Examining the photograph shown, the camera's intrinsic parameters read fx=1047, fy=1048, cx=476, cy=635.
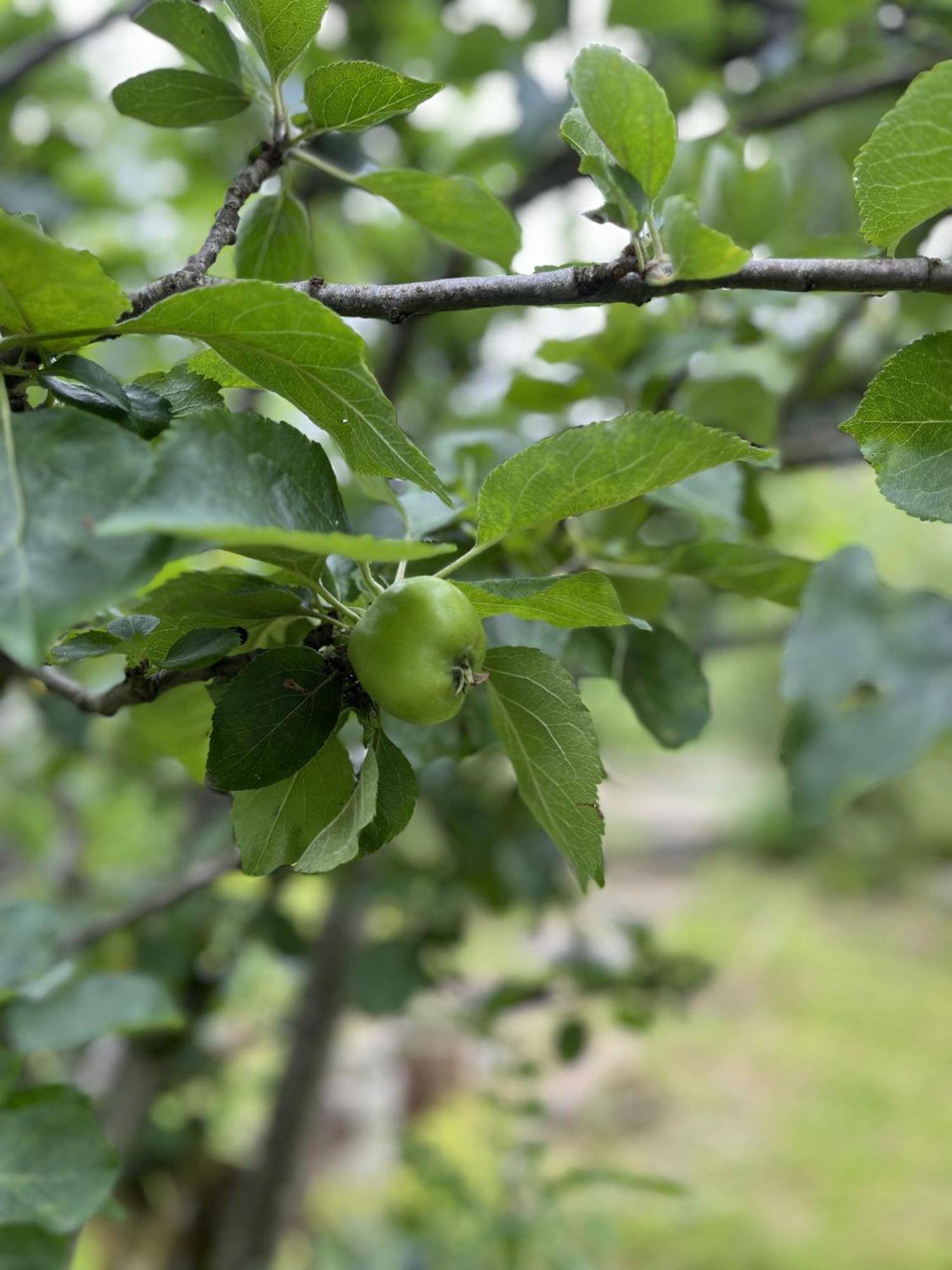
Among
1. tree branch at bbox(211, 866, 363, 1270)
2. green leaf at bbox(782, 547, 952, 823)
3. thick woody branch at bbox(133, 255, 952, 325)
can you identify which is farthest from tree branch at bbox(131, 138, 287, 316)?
tree branch at bbox(211, 866, 363, 1270)

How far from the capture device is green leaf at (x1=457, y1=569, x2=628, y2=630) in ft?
1.06

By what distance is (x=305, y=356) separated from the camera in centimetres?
29

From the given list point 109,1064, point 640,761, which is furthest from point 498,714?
point 640,761

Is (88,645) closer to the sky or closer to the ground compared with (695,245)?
closer to the ground

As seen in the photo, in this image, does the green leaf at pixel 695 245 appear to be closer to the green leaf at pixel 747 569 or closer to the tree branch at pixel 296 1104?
the green leaf at pixel 747 569

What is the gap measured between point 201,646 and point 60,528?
0.09 m

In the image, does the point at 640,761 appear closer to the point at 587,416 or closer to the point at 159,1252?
the point at 159,1252

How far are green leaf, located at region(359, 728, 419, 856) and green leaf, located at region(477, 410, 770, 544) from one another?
8 cm

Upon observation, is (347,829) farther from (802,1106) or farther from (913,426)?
(802,1106)

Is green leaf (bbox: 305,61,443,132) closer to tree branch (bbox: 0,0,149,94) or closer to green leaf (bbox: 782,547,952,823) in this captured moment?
green leaf (bbox: 782,547,952,823)

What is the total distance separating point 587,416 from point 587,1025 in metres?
0.69

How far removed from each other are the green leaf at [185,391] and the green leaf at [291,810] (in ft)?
0.39

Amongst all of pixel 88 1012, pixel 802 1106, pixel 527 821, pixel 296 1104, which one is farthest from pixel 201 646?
pixel 802 1106

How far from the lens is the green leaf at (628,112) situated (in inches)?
12.9
